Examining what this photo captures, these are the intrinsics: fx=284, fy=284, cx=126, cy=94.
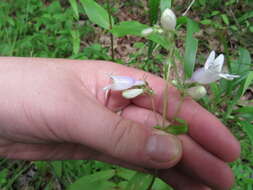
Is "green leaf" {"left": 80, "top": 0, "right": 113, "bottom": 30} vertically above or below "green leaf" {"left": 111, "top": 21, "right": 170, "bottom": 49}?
above

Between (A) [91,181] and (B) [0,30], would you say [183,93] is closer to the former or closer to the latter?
(A) [91,181]

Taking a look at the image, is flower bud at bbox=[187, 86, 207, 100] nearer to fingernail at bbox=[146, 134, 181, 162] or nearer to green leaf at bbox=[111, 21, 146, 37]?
fingernail at bbox=[146, 134, 181, 162]

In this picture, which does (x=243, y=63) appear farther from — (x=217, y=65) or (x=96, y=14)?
(x=96, y=14)

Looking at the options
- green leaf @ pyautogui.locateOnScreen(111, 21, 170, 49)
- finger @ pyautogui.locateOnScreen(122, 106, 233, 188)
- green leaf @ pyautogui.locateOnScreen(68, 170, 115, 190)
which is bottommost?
green leaf @ pyautogui.locateOnScreen(68, 170, 115, 190)

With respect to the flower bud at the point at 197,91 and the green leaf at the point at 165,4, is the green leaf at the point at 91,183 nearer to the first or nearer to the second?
the flower bud at the point at 197,91

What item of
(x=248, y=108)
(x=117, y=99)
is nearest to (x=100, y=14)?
(x=117, y=99)

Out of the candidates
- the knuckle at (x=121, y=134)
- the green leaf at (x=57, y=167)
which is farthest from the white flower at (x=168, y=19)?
the green leaf at (x=57, y=167)

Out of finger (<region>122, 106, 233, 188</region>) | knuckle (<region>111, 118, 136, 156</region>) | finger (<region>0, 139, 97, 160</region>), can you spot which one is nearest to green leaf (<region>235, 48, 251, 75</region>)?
finger (<region>122, 106, 233, 188</region>)

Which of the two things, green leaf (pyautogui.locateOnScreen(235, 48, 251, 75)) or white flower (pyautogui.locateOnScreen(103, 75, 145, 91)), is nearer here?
white flower (pyautogui.locateOnScreen(103, 75, 145, 91))
